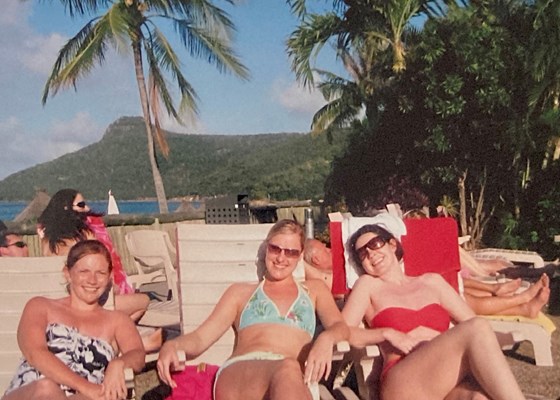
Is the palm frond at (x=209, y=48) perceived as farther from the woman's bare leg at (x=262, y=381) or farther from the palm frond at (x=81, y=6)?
the woman's bare leg at (x=262, y=381)

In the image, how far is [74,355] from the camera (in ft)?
10.6

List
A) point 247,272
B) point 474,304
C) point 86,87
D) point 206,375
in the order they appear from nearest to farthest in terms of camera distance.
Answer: point 206,375
point 247,272
point 474,304
point 86,87

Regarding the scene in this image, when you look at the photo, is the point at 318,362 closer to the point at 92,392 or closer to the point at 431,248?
the point at 92,392

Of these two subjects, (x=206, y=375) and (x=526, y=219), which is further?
(x=526, y=219)

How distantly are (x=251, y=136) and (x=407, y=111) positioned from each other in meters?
73.7

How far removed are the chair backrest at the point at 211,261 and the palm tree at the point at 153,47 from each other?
11273 mm

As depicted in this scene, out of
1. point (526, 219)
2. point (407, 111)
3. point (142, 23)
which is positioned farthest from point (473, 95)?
point (142, 23)

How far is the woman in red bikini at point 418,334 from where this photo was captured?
2.96 meters

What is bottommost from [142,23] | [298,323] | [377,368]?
[377,368]

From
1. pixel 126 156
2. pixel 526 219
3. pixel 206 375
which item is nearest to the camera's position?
pixel 206 375

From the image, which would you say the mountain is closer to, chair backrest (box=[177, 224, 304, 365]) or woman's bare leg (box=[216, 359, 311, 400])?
chair backrest (box=[177, 224, 304, 365])

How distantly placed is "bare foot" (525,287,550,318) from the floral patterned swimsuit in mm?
3009

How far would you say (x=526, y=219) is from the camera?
11750 millimetres

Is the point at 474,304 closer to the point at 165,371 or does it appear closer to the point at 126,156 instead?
the point at 165,371
